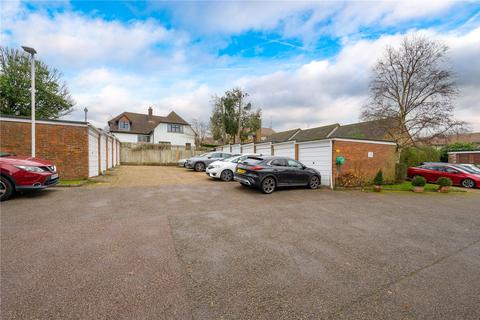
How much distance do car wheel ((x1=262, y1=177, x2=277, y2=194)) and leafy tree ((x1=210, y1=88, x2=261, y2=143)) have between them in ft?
69.8

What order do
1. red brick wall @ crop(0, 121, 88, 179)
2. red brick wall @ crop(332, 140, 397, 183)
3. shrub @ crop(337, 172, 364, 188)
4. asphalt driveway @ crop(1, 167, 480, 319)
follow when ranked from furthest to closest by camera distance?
red brick wall @ crop(332, 140, 397, 183), shrub @ crop(337, 172, 364, 188), red brick wall @ crop(0, 121, 88, 179), asphalt driveway @ crop(1, 167, 480, 319)

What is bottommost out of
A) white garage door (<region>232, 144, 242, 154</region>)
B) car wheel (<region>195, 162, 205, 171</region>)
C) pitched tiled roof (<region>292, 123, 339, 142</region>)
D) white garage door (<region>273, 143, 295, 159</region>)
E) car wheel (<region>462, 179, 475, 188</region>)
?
car wheel (<region>462, 179, 475, 188</region>)

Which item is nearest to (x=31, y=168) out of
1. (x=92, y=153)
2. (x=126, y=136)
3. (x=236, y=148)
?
(x=92, y=153)

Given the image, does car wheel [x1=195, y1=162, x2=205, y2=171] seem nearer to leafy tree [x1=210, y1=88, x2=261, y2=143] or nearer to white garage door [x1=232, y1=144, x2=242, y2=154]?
white garage door [x1=232, y1=144, x2=242, y2=154]

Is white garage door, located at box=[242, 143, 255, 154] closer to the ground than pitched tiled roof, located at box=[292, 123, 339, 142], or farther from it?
closer to the ground

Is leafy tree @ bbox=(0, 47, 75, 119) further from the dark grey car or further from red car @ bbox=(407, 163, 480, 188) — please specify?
red car @ bbox=(407, 163, 480, 188)

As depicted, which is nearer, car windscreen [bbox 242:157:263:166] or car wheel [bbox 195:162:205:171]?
car windscreen [bbox 242:157:263:166]

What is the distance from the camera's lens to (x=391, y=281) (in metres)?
2.71

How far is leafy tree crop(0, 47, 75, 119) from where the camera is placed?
18891 millimetres

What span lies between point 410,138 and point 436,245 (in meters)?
16.5

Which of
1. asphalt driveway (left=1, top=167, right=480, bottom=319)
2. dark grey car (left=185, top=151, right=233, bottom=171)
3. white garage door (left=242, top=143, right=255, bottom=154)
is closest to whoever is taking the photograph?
asphalt driveway (left=1, top=167, right=480, bottom=319)

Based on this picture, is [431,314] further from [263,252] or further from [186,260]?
[186,260]

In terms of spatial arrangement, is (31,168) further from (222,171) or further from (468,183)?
(468,183)

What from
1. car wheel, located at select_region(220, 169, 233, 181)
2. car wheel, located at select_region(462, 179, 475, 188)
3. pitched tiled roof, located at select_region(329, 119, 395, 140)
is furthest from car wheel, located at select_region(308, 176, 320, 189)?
car wheel, located at select_region(462, 179, 475, 188)
